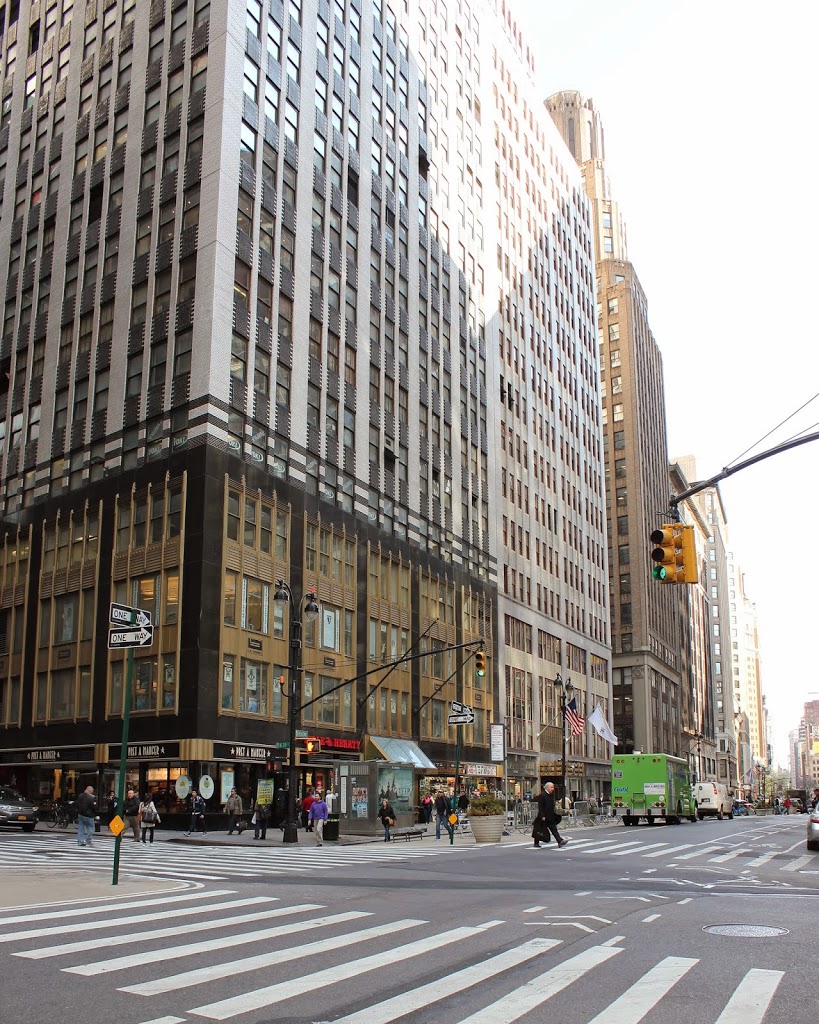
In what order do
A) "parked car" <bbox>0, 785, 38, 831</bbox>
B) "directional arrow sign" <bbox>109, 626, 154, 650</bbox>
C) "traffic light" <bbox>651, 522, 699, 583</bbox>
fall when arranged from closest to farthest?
"traffic light" <bbox>651, 522, 699, 583</bbox> < "directional arrow sign" <bbox>109, 626, 154, 650</bbox> < "parked car" <bbox>0, 785, 38, 831</bbox>

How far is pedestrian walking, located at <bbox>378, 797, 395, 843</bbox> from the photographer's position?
3522 centimetres

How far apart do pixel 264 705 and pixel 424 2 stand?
56.4 metres

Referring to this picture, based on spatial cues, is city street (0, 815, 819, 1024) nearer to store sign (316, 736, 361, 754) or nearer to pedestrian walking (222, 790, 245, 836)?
pedestrian walking (222, 790, 245, 836)

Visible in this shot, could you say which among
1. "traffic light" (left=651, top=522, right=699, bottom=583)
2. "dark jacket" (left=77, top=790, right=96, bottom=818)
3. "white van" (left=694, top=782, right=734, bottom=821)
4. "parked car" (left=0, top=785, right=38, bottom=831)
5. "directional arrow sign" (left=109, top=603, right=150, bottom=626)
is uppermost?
"traffic light" (left=651, top=522, right=699, bottom=583)

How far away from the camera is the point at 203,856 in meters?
26.1

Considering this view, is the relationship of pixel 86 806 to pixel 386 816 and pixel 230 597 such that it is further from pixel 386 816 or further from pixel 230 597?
pixel 230 597

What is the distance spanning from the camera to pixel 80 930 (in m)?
11.8

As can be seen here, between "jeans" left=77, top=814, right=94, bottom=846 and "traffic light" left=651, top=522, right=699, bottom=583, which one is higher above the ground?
"traffic light" left=651, top=522, right=699, bottom=583

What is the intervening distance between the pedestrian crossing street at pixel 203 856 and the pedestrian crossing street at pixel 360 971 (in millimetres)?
7479

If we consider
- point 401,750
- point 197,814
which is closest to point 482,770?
point 401,750

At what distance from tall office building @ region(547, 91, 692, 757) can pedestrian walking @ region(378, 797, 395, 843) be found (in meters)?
81.5

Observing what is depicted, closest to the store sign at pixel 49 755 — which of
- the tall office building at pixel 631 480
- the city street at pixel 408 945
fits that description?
the city street at pixel 408 945

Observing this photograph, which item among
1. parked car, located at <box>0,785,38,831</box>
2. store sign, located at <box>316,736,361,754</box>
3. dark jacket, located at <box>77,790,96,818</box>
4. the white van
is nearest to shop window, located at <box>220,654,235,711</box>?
store sign, located at <box>316,736,361,754</box>

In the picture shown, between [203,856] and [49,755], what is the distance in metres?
24.2
